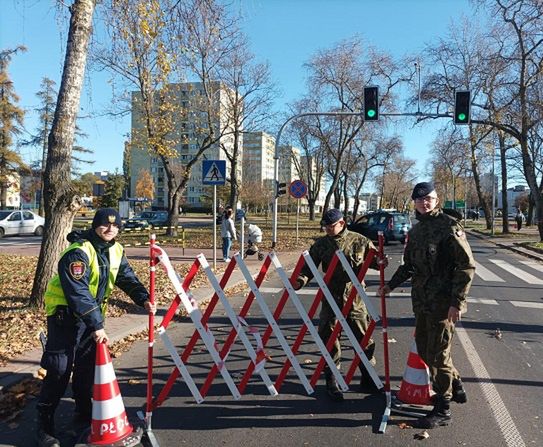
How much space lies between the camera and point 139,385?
510cm

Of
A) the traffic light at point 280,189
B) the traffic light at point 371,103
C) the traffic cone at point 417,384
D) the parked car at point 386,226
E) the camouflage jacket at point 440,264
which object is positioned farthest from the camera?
the parked car at point 386,226

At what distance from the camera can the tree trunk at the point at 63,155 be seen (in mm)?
7285

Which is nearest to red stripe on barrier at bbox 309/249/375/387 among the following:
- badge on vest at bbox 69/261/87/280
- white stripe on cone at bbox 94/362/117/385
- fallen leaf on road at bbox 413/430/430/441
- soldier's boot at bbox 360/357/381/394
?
soldier's boot at bbox 360/357/381/394

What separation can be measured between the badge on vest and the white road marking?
3.46 m

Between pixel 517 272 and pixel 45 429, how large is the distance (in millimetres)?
14240

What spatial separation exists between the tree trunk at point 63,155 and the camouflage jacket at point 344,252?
13.4 ft

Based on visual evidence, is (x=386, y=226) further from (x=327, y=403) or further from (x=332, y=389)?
(x=327, y=403)

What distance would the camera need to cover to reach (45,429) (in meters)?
3.75

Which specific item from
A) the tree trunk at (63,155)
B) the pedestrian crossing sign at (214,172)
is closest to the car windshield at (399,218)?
the pedestrian crossing sign at (214,172)

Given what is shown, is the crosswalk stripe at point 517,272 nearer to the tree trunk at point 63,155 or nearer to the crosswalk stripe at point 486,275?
the crosswalk stripe at point 486,275

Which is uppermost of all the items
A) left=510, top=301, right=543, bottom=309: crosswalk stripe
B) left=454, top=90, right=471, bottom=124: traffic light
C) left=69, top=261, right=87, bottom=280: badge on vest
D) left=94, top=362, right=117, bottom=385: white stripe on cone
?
left=454, top=90, right=471, bottom=124: traffic light

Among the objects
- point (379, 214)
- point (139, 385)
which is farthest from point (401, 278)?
point (379, 214)

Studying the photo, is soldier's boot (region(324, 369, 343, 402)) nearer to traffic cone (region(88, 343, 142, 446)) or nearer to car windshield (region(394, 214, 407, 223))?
traffic cone (region(88, 343, 142, 446))

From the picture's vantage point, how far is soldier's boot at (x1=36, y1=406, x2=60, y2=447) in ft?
12.0
